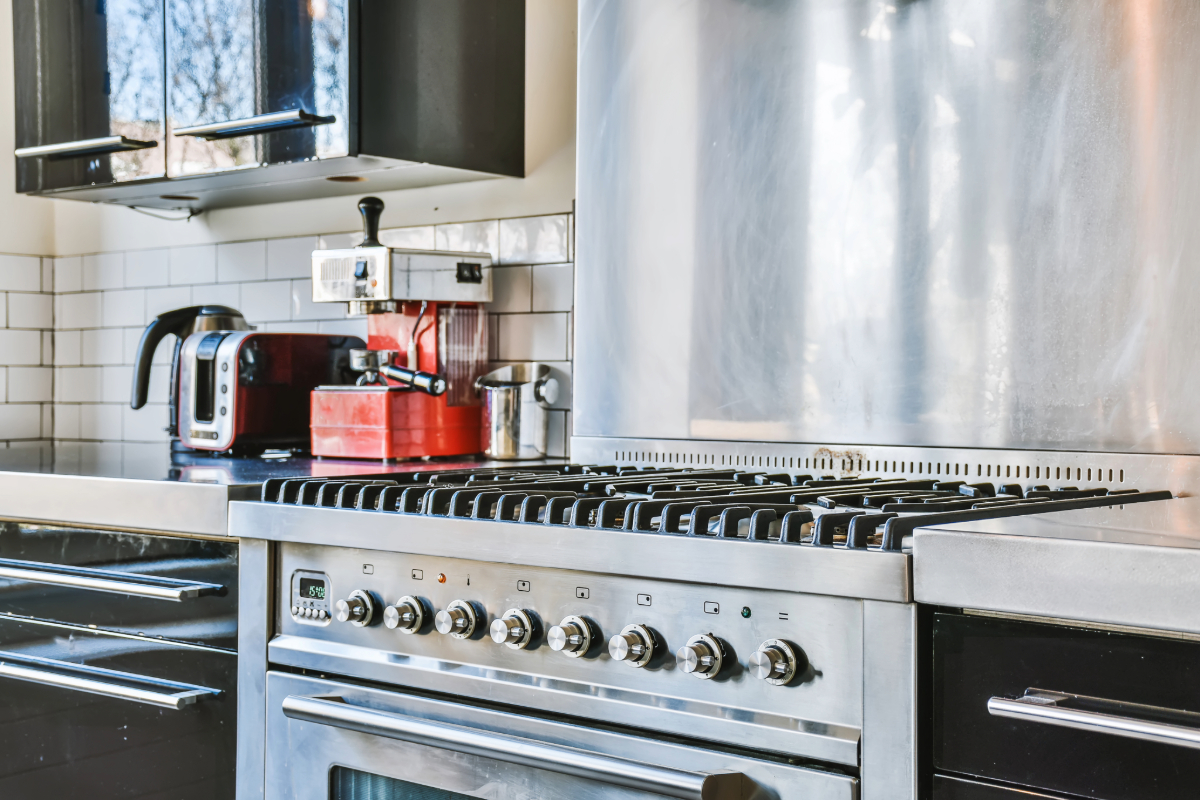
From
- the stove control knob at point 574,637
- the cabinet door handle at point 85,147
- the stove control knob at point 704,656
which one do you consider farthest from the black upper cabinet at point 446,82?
the stove control knob at point 704,656

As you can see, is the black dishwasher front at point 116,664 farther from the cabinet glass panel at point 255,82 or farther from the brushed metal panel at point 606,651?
the cabinet glass panel at point 255,82

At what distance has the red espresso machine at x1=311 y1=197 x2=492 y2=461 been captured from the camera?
6.69 ft

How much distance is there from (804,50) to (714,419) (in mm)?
538

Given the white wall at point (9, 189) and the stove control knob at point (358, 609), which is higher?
the white wall at point (9, 189)

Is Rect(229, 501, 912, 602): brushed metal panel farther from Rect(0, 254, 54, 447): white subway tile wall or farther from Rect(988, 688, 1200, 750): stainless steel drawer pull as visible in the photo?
Rect(0, 254, 54, 447): white subway tile wall

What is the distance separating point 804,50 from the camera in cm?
169

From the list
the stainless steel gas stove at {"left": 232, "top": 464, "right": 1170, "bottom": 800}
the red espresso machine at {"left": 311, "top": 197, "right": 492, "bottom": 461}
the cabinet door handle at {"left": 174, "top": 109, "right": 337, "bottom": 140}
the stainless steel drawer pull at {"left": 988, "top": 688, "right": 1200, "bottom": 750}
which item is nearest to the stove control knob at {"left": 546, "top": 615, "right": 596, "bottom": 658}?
the stainless steel gas stove at {"left": 232, "top": 464, "right": 1170, "bottom": 800}

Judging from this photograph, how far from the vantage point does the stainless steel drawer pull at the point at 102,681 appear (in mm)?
1553

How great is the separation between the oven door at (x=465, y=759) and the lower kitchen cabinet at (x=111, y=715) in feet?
0.43

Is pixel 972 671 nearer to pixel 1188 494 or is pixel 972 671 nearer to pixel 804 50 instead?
pixel 1188 494

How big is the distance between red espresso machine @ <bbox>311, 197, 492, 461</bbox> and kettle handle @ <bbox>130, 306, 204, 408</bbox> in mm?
407

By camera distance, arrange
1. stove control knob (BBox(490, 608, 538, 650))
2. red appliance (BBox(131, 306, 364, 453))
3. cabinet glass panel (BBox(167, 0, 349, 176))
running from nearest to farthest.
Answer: stove control knob (BBox(490, 608, 538, 650)) < cabinet glass panel (BBox(167, 0, 349, 176)) < red appliance (BBox(131, 306, 364, 453))

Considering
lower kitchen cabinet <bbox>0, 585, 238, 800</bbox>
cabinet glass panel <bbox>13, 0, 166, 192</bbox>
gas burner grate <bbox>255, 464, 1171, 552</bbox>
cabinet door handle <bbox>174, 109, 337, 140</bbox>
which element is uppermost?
cabinet glass panel <bbox>13, 0, 166, 192</bbox>

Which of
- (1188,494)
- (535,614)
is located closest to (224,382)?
(535,614)
